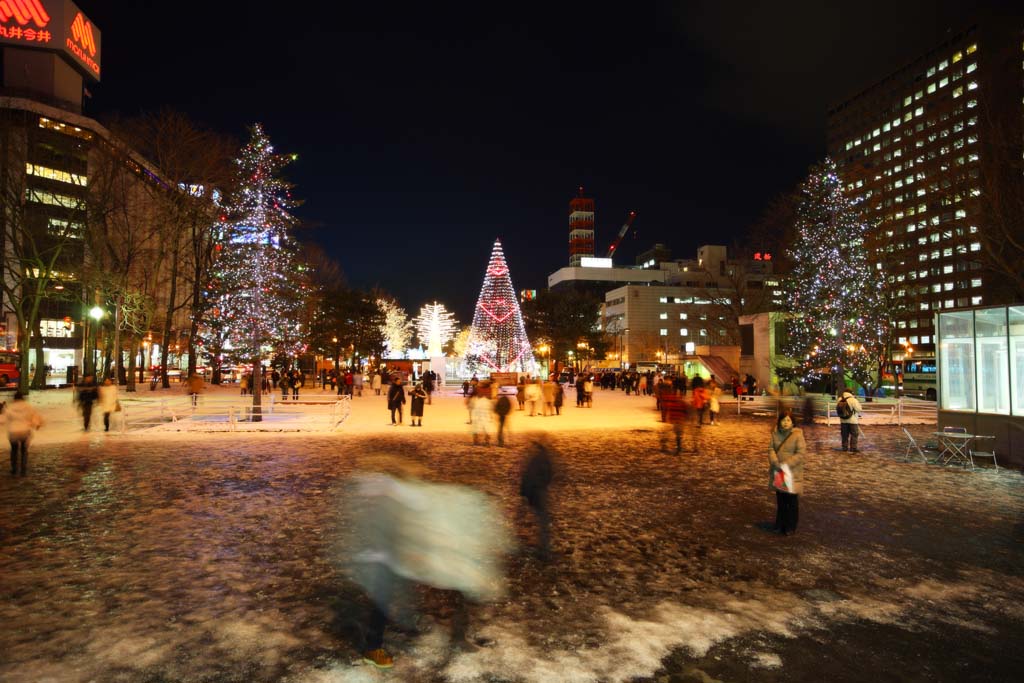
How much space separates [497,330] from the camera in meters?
46.3

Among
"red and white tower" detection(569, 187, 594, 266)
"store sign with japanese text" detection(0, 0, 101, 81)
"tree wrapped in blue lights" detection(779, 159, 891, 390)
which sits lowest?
"tree wrapped in blue lights" detection(779, 159, 891, 390)

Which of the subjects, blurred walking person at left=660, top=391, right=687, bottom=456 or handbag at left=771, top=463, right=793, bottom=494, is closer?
handbag at left=771, top=463, right=793, bottom=494

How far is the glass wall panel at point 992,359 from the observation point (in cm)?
1334

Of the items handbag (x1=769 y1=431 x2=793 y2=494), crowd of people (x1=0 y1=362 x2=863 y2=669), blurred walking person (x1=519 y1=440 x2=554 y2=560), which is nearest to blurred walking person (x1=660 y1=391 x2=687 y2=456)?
crowd of people (x1=0 y1=362 x2=863 y2=669)

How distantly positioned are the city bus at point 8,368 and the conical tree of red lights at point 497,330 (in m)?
29.2

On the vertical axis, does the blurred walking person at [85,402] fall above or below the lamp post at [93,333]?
below

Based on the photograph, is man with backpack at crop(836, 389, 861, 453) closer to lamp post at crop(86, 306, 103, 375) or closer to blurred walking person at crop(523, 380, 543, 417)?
blurred walking person at crop(523, 380, 543, 417)

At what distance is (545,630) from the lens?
4859 mm

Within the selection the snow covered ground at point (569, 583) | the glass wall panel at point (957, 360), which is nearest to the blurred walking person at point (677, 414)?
the snow covered ground at point (569, 583)

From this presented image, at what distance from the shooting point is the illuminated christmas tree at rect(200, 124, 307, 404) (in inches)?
906

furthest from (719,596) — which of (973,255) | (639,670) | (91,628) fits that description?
(973,255)

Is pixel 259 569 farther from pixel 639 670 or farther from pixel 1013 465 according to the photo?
pixel 1013 465

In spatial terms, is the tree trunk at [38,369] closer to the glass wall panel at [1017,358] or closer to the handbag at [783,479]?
the handbag at [783,479]

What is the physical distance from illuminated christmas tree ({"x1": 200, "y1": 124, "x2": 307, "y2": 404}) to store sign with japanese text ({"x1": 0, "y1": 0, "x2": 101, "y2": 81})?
58.3m
